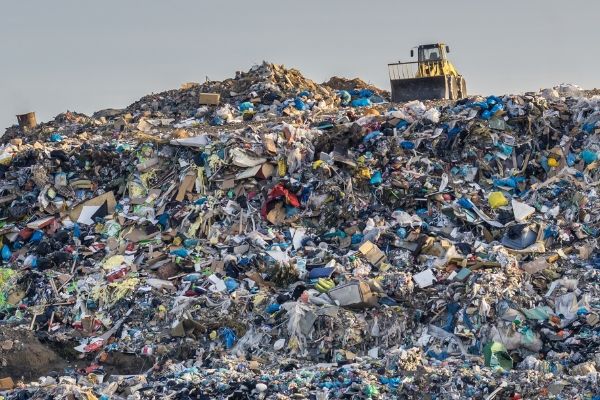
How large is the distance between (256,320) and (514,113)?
5127 mm

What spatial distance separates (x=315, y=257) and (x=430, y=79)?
6.75 meters

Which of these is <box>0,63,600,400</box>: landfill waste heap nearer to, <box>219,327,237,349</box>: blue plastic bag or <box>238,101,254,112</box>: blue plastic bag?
<box>219,327,237,349</box>: blue plastic bag

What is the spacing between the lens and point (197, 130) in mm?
19844

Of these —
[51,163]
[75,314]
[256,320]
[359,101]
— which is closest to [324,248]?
[256,320]

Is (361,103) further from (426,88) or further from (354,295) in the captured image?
(354,295)

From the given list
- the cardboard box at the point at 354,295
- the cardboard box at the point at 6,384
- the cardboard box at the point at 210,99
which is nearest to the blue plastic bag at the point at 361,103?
the cardboard box at the point at 210,99

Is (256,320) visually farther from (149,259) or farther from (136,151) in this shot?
(136,151)

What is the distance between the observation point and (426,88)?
21.9 metres

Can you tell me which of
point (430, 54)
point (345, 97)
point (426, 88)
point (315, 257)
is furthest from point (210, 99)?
point (315, 257)

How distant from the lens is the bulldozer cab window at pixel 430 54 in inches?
879

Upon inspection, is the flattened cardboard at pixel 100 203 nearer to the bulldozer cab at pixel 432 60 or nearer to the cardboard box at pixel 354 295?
the cardboard box at pixel 354 295

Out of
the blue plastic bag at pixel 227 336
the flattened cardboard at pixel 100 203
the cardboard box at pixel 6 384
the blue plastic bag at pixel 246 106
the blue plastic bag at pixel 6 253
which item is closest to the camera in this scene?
the cardboard box at pixel 6 384

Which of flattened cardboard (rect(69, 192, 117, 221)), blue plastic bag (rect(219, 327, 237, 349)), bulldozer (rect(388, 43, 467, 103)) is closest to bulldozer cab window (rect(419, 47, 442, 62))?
bulldozer (rect(388, 43, 467, 103))

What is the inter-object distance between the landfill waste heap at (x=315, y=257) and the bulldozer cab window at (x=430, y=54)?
10.9 feet
